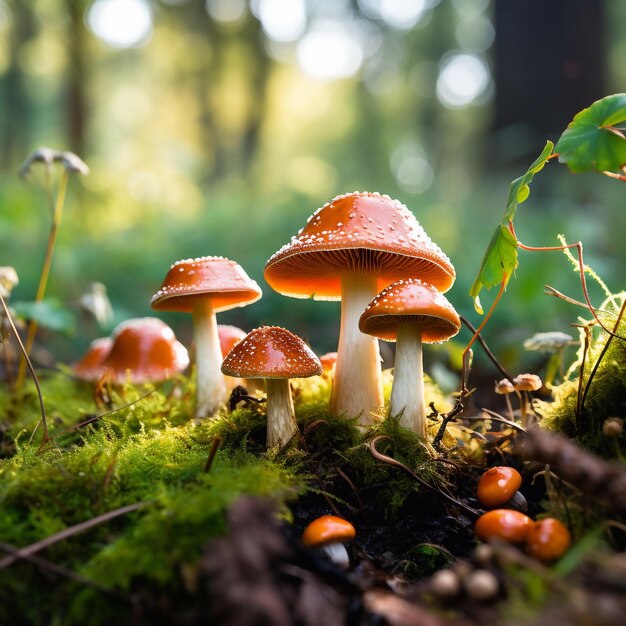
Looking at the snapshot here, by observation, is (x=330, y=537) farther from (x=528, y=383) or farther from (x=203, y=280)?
(x=203, y=280)

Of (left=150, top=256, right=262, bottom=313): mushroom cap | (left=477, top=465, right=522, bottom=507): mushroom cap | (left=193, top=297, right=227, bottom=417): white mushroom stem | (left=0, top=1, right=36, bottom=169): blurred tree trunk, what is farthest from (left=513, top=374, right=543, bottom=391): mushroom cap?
(left=0, top=1, right=36, bottom=169): blurred tree trunk

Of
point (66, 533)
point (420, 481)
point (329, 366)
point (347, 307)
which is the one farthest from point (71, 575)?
point (329, 366)

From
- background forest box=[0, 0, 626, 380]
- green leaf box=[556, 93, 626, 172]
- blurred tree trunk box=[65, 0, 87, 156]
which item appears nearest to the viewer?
green leaf box=[556, 93, 626, 172]

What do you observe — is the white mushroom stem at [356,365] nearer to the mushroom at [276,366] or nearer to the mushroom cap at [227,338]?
the mushroom at [276,366]

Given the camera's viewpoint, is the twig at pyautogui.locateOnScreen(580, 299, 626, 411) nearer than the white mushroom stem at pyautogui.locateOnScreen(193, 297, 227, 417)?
Yes

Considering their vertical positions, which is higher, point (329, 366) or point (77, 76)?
point (77, 76)

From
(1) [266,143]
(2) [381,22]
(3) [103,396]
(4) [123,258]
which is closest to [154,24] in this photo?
(1) [266,143]

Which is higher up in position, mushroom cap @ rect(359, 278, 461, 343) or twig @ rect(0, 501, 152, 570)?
mushroom cap @ rect(359, 278, 461, 343)

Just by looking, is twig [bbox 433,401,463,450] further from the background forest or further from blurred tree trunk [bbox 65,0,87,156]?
blurred tree trunk [bbox 65,0,87,156]
